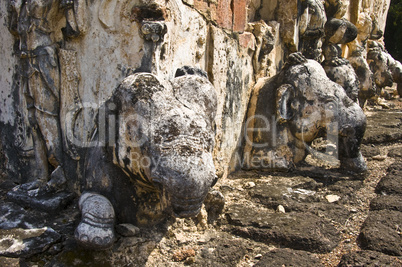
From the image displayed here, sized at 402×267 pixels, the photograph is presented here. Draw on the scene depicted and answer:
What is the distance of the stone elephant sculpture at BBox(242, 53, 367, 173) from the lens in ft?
12.2

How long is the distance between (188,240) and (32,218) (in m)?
0.98

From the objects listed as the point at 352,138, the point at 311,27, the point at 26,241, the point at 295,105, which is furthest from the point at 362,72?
the point at 26,241

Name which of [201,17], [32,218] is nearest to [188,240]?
[32,218]

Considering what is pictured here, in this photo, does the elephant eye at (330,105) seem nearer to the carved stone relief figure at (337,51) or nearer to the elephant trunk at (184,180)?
the carved stone relief figure at (337,51)

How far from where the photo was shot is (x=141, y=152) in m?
2.12

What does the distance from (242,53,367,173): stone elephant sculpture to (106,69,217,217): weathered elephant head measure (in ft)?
5.44

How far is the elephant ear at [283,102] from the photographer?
12.2 ft

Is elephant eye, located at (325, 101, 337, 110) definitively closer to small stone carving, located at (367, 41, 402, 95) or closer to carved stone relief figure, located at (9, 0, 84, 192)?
carved stone relief figure, located at (9, 0, 84, 192)

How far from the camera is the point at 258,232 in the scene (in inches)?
105

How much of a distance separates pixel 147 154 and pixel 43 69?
1.03 meters

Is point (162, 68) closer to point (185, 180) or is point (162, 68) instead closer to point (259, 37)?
point (185, 180)

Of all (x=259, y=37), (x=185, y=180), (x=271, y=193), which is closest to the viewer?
(x=185, y=180)

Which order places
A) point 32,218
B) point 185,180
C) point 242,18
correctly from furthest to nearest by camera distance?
point 242,18
point 32,218
point 185,180

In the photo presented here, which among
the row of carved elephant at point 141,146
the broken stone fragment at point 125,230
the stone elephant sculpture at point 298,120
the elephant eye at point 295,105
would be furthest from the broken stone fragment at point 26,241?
the elephant eye at point 295,105
